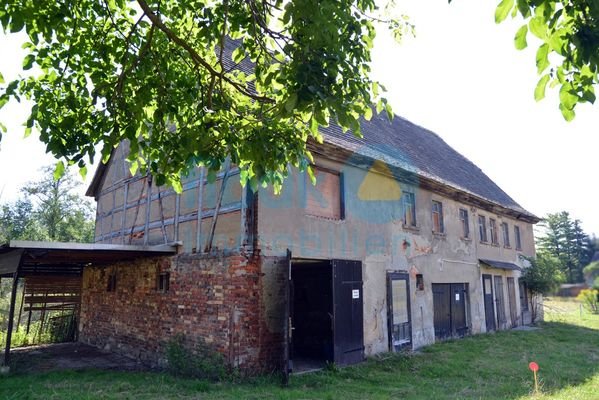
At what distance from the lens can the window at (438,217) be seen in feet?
47.4

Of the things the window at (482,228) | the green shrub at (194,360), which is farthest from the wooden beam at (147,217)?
the window at (482,228)

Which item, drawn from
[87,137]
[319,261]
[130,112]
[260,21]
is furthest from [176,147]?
[319,261]

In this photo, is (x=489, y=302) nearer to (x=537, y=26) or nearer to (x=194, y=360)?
(x=194, y=360)

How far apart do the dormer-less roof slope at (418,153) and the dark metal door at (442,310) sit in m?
3.40

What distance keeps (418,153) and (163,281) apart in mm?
10418

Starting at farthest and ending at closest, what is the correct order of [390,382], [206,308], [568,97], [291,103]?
[206,308] → [390,382] → [291,103] → [568,97]

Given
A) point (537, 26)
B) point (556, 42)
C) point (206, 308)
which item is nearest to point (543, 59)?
point (556, 42)

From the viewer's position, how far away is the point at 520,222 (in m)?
21.3

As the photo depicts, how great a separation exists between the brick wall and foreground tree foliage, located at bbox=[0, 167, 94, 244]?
19.5 metres

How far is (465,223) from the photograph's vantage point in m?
16.3

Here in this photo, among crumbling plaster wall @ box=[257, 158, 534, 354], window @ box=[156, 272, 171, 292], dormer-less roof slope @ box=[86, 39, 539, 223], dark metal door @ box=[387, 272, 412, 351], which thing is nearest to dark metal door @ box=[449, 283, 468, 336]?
crumbling plaster wall @ box=[257, 158, 534, 354]

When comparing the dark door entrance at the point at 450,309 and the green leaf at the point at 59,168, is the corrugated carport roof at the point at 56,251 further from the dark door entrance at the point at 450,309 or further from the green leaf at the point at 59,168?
the dark door entrance at the point at 450,309

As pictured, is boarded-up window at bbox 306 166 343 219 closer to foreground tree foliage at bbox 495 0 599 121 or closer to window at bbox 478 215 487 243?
foreground tree foliage at bbox 495 0 599 121

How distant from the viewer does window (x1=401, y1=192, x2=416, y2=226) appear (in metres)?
13.0
